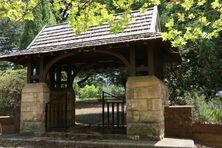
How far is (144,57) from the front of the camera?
9.77m

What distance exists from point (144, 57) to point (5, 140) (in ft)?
16.4

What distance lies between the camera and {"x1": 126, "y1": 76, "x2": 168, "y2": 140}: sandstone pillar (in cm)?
823

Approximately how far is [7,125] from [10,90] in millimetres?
2529

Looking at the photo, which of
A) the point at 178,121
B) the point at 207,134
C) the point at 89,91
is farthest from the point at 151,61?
the point at 89,91

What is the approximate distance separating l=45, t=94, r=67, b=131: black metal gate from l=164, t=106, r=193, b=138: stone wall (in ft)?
11.0

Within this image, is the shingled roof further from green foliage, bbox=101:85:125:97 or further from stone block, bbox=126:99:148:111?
green foliage, bbox=101:85:125:97

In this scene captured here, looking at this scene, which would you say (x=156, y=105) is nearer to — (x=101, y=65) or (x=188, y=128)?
(x=188, y=128)

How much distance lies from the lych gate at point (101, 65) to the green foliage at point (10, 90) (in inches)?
101

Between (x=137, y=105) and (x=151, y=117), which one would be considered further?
(x=137, y=105)

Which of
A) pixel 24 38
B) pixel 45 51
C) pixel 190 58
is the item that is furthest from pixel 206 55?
pixel 24 38

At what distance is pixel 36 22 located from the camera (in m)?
17.6

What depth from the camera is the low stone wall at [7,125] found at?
10914mm

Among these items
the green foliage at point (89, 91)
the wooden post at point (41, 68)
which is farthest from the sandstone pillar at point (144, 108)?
the green foliage at point (89, 91)

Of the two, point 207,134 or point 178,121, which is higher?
point 178,121
